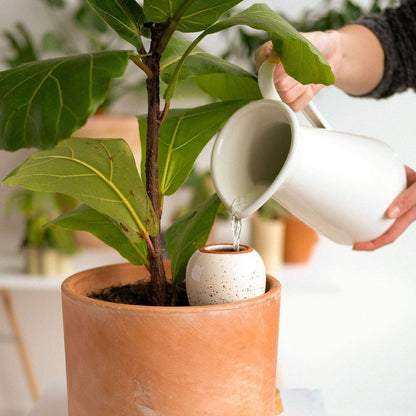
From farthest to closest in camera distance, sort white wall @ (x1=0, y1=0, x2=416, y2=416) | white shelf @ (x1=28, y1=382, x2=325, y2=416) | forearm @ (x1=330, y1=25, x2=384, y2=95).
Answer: white wall @ (x1=0, y1=0, x2=416, y2=416)
forearm @ (x1=330, y1=25, x2=384, y2=95)
white shelf @ (x1=28, y1=382, x2=325, y2=416)

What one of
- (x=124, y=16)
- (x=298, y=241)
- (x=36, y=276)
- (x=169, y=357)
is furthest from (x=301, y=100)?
(x=36, y=276)

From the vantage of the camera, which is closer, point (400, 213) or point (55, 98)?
point (55, 98)

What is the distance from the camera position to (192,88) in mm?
1806

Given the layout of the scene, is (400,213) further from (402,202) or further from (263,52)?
(263,52)

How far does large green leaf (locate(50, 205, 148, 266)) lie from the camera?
0.68 meters

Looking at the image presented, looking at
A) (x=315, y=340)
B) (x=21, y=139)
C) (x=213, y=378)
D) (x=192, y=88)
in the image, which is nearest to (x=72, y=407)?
(x=213, y=378)

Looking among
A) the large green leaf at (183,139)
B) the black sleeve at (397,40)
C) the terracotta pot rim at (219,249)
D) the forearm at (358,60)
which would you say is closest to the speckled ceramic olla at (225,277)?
the terracotta pot rim at (219,249)

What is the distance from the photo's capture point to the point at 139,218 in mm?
615

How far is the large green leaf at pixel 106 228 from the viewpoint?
681 mm

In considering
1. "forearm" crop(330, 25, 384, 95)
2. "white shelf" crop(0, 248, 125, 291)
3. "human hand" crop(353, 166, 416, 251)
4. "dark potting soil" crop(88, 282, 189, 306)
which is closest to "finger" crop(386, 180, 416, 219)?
"human hand" crop(353, 166, 416, 251)

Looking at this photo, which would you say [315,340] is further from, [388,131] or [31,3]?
[31,3]

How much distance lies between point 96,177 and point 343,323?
1.75 meters

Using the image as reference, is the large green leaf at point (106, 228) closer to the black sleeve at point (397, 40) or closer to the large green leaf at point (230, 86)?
the large green leaf at point (230, 86)

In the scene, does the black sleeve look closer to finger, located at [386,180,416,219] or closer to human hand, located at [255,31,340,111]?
human hand, located at [255,31,340,111]
